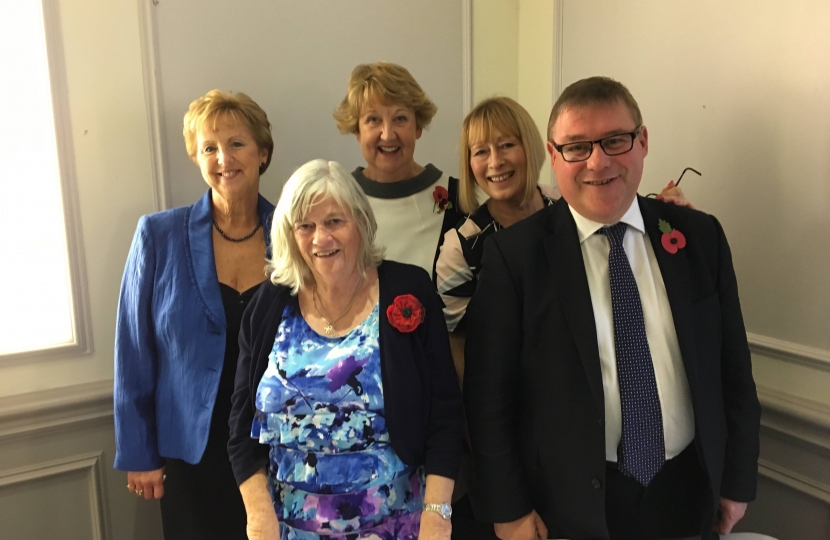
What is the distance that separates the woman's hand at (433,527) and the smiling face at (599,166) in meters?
0.81

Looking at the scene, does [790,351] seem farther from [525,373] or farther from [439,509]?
[439,509]

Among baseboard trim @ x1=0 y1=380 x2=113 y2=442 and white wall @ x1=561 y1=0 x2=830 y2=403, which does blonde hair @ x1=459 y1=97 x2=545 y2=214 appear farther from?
baseboard trim @ x1=0 y1=380 x2=113 y2=442

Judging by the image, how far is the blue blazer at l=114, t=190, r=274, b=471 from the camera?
67.7 inches

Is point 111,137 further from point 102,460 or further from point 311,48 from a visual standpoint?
point 102,460

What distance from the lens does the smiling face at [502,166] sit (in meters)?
1.73

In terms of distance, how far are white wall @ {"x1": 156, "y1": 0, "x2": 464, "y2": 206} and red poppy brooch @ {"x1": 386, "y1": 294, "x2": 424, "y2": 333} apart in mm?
1173

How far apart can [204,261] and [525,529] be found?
116 centimetres

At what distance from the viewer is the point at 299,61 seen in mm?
2328

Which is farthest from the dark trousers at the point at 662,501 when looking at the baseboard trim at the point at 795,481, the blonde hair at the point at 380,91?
the blonde hair at the point at 380,91

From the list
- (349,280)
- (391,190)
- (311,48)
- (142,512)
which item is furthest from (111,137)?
(142,512)

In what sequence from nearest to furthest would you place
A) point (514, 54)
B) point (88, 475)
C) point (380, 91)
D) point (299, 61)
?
point (380, 91)
point (88, 475)
point (299, 61)
point (514, 54)

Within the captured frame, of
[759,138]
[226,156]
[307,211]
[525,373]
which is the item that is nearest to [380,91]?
[226,156]

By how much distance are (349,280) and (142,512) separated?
141cm

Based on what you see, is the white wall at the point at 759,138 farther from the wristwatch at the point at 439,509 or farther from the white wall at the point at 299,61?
the wristwatch at the point at 439,509
